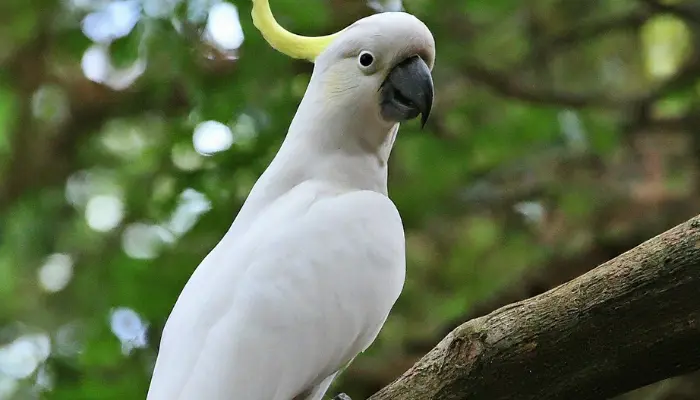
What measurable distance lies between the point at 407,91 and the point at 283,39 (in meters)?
0.40

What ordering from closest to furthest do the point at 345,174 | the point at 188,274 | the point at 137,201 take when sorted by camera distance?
the point at 345,174 → the point at 188,274 → the point at 137,201

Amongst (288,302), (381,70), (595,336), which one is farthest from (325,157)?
(595,336)

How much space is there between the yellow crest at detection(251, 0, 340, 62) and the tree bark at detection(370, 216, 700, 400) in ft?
3.19

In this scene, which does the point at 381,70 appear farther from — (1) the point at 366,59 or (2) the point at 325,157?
(2) the point at 325,157

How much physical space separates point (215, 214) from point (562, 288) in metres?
1.67

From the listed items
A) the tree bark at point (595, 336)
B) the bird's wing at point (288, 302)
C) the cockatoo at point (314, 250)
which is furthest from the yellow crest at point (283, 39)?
the tree bark at point (595, 336)

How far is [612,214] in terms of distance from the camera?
151 inches

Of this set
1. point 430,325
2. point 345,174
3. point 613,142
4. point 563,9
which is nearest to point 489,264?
point 430,325

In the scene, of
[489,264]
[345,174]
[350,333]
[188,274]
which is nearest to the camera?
[350,333]

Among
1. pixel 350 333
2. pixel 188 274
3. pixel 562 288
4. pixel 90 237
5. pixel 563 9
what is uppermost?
pixel 562 288

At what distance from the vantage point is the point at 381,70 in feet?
7.34

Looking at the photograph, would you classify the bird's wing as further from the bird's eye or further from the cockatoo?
the bird's eye

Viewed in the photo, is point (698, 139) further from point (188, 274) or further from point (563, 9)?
point (188, 274)

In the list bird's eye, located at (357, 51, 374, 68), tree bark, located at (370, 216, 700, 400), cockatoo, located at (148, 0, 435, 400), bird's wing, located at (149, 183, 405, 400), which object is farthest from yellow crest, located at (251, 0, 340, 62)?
tree bark, located at (370, 216, 700, 400)
